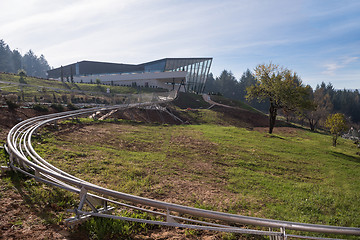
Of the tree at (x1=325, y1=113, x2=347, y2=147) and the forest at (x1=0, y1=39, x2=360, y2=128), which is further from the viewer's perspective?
the forest at (x1=0, y1=39, x2=360, y2=128)

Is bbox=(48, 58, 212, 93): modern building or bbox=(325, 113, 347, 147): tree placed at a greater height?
bbox=(48, 58, 212, 93): modern building

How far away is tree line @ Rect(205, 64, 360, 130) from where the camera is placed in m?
24.5

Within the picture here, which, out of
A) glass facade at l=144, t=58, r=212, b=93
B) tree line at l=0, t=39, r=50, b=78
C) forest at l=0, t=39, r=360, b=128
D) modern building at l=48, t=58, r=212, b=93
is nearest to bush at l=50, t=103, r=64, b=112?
modern building at l=48, t=58, r=212, b=93

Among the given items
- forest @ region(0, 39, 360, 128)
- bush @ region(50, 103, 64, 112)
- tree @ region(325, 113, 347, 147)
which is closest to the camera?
tree @ region(325, 113, 347, 147)

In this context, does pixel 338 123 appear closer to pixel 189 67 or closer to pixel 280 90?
pixel 280 90

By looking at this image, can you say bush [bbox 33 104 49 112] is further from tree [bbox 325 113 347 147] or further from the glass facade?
the glass facade

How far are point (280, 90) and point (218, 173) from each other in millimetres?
17545

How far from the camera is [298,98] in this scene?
23.4 metres

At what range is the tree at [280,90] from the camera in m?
23.5

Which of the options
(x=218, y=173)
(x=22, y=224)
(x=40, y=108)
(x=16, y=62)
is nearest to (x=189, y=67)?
(x=40, y=108)

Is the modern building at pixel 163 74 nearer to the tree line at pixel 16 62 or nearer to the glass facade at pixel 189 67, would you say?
the glass facade at pixel 189 67

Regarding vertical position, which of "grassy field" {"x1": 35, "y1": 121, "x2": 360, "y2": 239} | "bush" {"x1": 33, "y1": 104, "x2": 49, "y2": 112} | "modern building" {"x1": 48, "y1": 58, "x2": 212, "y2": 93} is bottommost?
"grassy field" {"x1": 35, "y1": 121, "x2": 360, "y2": 239}

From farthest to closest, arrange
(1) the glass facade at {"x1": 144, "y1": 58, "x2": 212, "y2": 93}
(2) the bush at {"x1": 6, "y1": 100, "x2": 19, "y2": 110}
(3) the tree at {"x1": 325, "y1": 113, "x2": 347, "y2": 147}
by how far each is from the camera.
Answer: (1) the glass facade at {"x1": 144, "y1": 58, "x2": 212, "y2": 93}
(3) the tree at {"x1": 325, "y1": 113, "x2": 347, "y2": 147}
(2) the bush at {"x1": 6, "y1": 100, "x2": 19, "y2": 110}

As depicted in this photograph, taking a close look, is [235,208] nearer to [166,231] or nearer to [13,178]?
[166,231]
